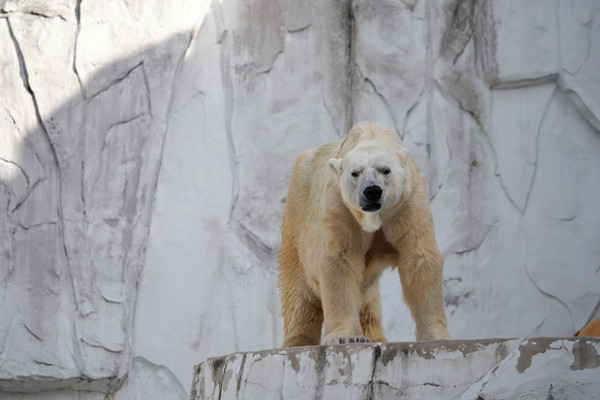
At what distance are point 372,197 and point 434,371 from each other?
2.28ft

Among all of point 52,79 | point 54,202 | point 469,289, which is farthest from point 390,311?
point 52,79

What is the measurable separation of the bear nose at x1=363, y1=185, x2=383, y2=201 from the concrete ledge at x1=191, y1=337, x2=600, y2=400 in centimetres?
55

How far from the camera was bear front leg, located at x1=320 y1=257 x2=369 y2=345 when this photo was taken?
3041 millimetres

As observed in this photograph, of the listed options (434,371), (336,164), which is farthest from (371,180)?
(434,371)

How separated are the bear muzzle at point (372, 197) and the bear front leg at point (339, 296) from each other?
321 mm

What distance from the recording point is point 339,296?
308cm

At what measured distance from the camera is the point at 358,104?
21.6ft

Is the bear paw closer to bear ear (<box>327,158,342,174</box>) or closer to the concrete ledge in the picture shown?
the concrete ledge

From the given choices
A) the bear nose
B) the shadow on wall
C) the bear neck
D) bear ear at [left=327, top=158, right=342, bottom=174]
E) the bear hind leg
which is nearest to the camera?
the bear nose

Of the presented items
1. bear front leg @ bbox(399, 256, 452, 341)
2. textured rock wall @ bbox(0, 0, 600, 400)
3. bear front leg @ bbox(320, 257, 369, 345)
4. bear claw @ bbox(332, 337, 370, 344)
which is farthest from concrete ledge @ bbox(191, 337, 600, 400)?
textured rock wall @ bbox(0, 0, 600, 400)

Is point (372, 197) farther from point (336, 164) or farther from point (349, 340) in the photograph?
point (349, 340)

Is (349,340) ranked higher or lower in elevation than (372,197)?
lower

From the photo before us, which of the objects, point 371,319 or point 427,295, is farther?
point 371,319

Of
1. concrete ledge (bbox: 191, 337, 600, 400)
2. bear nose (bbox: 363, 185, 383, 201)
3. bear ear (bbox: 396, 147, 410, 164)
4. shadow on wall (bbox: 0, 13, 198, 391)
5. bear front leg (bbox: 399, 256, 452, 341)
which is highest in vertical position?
shadow on wall (bbox: 0, 13, 198, 391)
